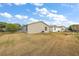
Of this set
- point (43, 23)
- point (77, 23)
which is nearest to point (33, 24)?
point (43, 23)

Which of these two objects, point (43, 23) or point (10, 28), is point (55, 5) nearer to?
point (43, 23)

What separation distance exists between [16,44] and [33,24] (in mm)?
286

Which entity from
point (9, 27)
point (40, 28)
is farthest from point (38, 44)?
point (9, 27)

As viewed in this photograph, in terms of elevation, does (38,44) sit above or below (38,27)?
below

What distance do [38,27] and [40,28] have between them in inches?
1.0

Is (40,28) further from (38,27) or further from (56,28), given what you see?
(56,28)

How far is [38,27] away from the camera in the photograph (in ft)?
13.6

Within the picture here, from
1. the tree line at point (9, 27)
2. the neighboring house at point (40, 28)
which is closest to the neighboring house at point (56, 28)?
the neighboring house at point (40, 28)

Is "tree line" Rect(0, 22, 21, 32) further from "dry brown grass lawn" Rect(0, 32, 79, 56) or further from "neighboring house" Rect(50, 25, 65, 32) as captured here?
"neighboring house" Rect(50, 25, 65, 32)

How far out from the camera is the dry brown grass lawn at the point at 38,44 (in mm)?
4129

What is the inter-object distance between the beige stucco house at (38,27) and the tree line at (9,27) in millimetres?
121

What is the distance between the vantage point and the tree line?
4.13 metres

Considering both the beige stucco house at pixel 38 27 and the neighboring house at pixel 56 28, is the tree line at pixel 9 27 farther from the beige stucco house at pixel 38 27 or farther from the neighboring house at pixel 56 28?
the neighboring house at pixel 56 28

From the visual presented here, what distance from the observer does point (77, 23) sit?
4.12m
